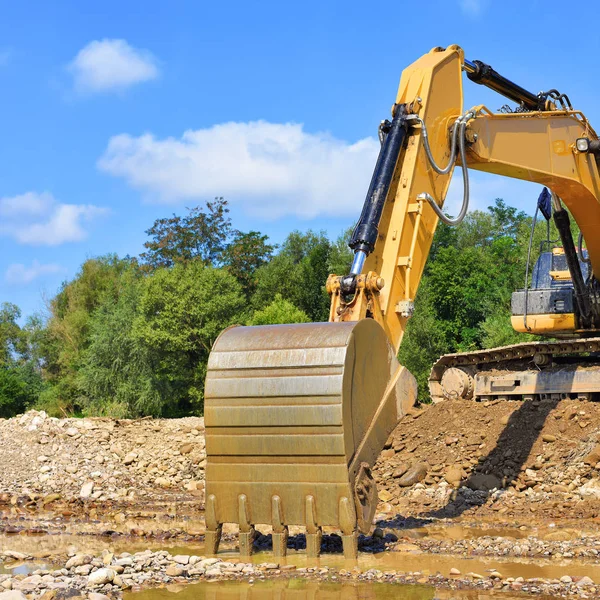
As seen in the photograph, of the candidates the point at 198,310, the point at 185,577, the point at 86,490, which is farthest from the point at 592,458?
the point at 198,310

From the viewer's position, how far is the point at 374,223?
338 inches

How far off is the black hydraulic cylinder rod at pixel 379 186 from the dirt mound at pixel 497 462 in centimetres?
392

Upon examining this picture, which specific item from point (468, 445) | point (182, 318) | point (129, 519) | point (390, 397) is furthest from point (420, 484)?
point (182, 318)

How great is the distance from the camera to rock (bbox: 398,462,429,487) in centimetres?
1234

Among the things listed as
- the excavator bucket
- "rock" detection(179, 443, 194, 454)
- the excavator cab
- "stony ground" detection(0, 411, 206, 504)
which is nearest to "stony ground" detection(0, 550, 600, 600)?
the excavator bucket

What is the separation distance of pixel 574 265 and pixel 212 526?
7097 millimetres

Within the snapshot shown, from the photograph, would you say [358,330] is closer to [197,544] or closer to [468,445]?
[197,544]

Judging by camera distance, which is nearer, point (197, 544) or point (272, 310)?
point (197, 544)

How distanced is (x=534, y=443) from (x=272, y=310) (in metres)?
25.3

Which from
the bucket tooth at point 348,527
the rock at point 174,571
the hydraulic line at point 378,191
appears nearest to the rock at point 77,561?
the rock at point 174,571

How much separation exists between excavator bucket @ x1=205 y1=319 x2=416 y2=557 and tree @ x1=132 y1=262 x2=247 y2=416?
1090 inches

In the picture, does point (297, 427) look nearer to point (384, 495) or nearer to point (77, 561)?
point (77, 561)

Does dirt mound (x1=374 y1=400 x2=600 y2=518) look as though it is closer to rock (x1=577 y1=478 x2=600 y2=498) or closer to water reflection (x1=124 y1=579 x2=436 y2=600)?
rock (x1=577 y1=478 x2=600 y2=498)

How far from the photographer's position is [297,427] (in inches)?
298
